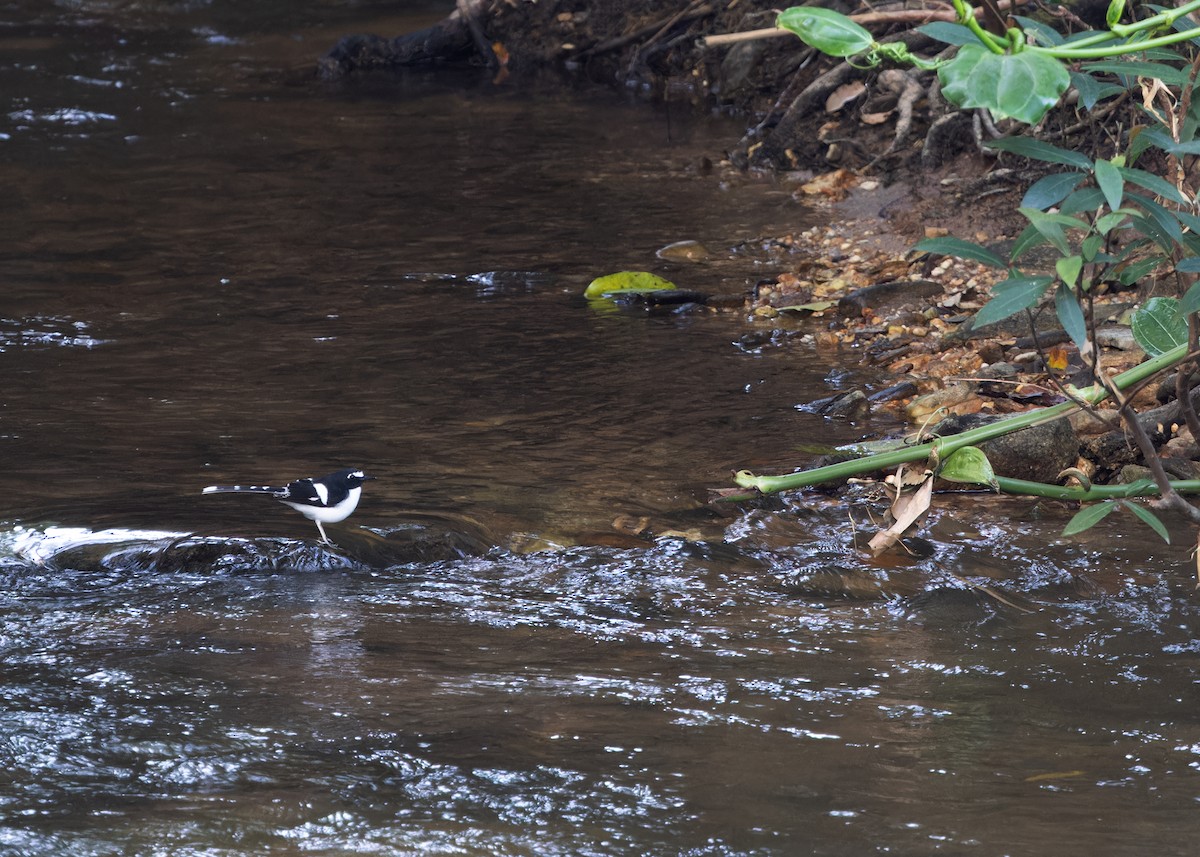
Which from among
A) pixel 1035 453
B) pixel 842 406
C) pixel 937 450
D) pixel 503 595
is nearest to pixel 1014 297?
pixel 937 450

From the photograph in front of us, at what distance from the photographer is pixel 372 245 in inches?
323

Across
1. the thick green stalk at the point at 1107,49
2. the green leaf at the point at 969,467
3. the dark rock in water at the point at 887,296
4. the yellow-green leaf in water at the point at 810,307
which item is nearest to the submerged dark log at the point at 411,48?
the yellow-green leaf in water at the point at 810,307

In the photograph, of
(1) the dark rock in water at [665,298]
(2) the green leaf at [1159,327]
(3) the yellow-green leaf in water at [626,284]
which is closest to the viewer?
(2) the green leaf at [1159,327]

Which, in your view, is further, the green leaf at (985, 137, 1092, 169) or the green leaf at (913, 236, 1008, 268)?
the green leaf at (913, 236, 1008, 268)

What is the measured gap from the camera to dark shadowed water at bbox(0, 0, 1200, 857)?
2.79 metres

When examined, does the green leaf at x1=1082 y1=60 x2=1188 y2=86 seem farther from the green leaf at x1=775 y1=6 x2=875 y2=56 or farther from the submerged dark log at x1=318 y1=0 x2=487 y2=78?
the submerged dark log at x1=318 y1=0 x2=487 y2=78

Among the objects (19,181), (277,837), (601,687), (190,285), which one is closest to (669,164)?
(190,285)

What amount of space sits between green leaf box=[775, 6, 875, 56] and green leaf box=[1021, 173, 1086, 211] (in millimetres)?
513

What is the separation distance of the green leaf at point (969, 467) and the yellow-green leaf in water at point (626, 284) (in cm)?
390

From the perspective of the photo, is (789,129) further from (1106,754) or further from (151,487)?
(1106,754)

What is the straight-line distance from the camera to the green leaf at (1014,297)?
2.69m

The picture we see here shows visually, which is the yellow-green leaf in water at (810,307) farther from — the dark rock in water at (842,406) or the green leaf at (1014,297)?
the green leaf at (1014,297)

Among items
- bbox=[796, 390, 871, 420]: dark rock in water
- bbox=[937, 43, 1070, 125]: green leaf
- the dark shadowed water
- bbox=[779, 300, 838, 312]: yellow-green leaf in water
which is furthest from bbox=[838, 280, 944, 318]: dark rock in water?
bbox=[937, 43, 1070, 125]: green leaf

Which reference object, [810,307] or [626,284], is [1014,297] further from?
[626,284]
